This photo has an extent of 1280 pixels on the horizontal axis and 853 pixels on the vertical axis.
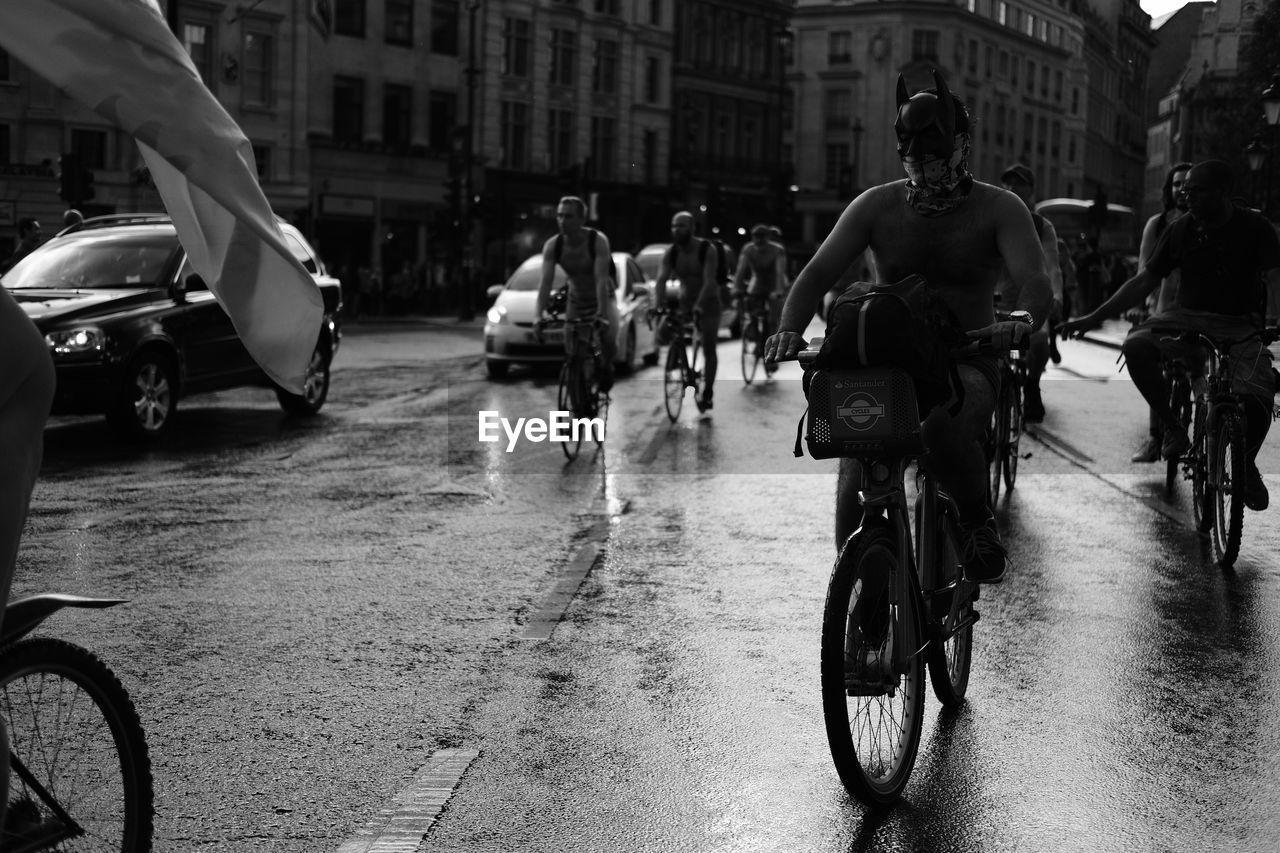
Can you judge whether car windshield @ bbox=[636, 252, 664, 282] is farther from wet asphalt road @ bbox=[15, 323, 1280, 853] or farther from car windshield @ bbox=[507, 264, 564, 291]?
wet asphalt road @ bbox=[15, 323, 1280, 853]

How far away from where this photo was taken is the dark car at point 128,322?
1339cm

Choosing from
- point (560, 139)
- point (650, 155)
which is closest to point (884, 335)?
point (560, 139)

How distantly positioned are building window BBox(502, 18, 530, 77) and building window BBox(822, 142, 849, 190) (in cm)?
3679

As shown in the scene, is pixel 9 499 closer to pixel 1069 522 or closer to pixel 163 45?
pixel 163 45

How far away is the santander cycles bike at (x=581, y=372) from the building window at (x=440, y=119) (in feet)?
148

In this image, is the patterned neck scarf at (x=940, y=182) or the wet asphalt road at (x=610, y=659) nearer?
the wet asphalt road at (x=610, y=659)

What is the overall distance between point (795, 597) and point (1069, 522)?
2.94 m

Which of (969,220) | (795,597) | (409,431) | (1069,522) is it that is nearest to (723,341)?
(409,431)

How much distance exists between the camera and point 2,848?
2957 millimetres

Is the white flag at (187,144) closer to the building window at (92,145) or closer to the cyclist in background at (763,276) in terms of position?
the cyclist in background at (763,276)

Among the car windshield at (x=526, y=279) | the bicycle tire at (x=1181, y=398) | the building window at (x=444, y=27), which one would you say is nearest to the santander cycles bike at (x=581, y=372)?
the bicycle tire at (x=1181, y=398)

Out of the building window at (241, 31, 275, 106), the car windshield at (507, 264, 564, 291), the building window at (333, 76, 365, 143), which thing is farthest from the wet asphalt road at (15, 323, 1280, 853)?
the building window at (333, 76, 365, 143)

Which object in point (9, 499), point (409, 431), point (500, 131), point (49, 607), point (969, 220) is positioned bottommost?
point (409, 431)

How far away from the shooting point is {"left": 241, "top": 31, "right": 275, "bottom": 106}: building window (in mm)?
51031
